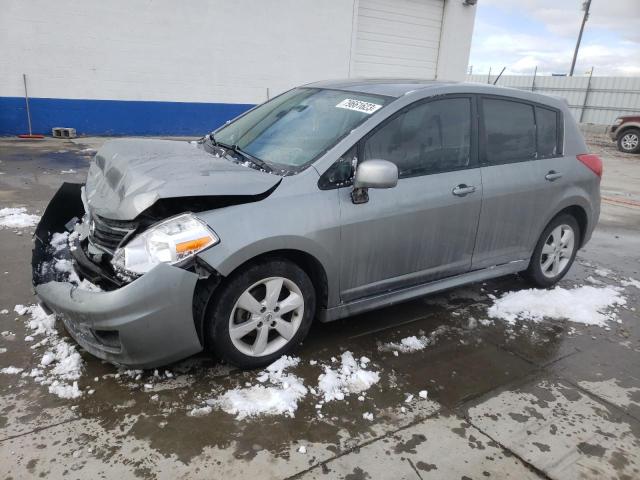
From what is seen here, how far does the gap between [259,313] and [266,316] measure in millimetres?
54

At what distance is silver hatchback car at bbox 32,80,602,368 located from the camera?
266cm

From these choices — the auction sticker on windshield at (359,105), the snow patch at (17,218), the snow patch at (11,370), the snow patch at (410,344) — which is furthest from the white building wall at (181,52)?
the snow patch at (410,344)

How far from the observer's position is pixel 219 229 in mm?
2684

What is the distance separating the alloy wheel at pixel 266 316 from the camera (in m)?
2.88

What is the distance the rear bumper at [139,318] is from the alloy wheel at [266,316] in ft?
0.88

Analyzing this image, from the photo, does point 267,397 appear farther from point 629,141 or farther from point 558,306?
point 629,141

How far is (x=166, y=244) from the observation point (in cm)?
263

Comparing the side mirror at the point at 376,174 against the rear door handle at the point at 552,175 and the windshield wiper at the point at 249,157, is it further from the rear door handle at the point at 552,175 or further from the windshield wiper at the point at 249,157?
the rear door handle at the point at 552,175

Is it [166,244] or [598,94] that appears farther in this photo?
[598,94]

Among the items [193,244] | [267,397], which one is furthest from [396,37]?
[267,397]

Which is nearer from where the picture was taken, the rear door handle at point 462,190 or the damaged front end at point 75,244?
the damaged front end at point 75,244

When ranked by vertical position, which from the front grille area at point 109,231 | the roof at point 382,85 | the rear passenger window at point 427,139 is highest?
the roof at point 382,85

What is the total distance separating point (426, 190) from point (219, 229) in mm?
1483

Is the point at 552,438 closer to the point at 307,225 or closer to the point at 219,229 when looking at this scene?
the point at 307,225
